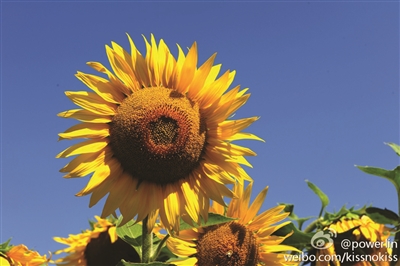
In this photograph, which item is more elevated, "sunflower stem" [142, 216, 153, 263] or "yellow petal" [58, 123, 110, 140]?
"yellow petal" [58, 123, 110, 140]

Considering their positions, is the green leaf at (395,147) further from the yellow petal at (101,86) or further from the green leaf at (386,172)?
the yellow petal at (101,86)

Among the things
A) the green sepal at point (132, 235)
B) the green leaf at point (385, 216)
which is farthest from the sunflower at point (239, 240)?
the green leaf at point (385, 216)

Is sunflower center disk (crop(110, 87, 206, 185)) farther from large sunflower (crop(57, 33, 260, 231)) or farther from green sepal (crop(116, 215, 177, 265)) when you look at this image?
green sepal (crop(116, 215, 177, 265))

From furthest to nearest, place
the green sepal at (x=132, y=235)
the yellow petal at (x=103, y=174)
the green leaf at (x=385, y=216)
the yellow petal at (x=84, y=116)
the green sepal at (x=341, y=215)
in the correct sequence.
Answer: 1. the green sepal at (x=341, y=215)
2. the green leaf at (x=385, y=216)
3. the green sepal at (x=132, y=235)
4. the yellow petal at (x=84, y=116)
5. the yellow petal at (x=103, y=174)

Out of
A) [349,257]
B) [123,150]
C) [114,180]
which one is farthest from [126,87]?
[349,257]

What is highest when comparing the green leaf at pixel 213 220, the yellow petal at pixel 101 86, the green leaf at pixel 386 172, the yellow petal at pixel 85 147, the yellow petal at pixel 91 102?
the yellow petal at pixel 101 86

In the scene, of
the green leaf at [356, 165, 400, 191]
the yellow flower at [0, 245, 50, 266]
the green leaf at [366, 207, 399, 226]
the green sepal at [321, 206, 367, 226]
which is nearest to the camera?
the green leaf at [356, 165, 400, 191]

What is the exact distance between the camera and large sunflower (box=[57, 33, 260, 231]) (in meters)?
2.78

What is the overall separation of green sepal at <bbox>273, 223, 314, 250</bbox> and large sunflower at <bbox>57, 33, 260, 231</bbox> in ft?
3.01

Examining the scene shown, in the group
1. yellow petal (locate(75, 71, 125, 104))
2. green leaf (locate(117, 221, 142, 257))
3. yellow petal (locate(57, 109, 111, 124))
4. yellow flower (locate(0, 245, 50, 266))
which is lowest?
yellow flower (locate(0, 245, 50, 266))

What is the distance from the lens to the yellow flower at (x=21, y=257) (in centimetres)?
366

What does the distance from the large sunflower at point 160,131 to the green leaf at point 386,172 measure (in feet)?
3.49

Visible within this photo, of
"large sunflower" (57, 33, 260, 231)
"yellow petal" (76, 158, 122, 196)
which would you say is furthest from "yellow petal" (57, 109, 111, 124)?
"yellow petal" (76, 158, 122, 196)

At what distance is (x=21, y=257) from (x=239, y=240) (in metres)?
1.72
